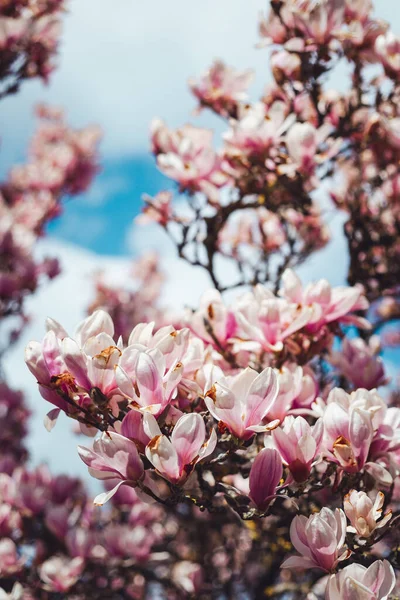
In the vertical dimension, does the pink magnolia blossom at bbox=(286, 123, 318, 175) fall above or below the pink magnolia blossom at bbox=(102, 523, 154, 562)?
above

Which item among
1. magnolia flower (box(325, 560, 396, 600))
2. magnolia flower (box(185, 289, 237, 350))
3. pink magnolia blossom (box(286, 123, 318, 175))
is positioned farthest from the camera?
pink magnolia blossom (box(286, 123, 318, 175))

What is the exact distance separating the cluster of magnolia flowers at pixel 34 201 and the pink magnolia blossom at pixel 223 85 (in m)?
2.24

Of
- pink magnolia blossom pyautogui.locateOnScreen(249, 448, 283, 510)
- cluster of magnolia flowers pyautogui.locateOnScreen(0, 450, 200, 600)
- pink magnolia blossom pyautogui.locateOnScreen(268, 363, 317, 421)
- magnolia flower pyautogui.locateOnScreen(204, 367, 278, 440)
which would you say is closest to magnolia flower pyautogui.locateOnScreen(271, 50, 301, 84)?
pink magnolia blossom pyautogui.locateOnScreen(268, 363, 317, 421)

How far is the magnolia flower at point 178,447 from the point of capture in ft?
3.83

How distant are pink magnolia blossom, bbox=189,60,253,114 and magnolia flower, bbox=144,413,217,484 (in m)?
1.90

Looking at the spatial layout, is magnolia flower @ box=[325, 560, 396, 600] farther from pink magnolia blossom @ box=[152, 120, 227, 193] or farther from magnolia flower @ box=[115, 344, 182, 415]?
pink magnolia blossom @ box=[152, 120, 227, 193]

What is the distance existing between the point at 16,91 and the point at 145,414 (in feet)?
10.5

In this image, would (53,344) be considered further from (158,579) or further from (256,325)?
(158,579)

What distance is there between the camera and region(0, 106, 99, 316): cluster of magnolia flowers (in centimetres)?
437

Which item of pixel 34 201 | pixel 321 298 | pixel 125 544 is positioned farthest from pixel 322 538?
pixel 34 201

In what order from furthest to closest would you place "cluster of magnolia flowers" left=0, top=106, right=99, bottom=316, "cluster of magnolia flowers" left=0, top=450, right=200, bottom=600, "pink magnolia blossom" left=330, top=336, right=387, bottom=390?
"cluster of magnolia flowers" left=0, top=106, right=99, bottom=316 < "cluster of magnolia flowers" left=0, top=450, right=200, bottom=600 < "pink magnolia blossom" left=330, top=336, right=387, bottom=390

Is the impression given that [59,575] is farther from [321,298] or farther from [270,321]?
[321,298]

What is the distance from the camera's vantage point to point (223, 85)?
8.81 ft

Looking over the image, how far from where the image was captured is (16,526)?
278cm
